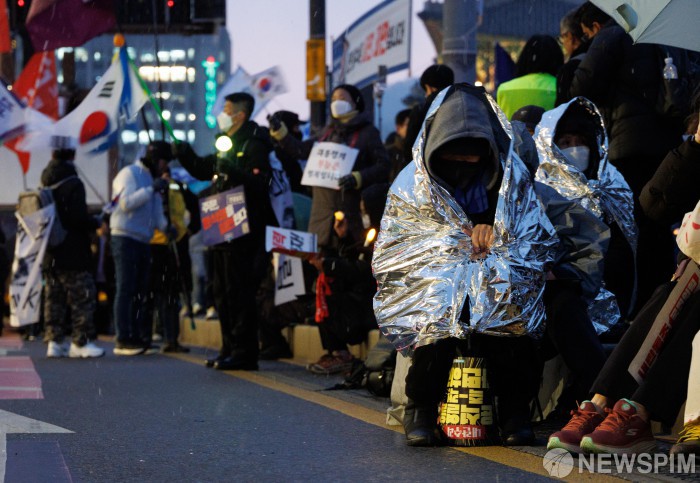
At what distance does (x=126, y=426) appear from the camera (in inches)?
264

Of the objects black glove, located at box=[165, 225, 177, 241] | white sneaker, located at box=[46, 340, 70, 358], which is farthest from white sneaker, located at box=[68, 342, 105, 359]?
black glove, located at box=[165, 225, 177, 241]

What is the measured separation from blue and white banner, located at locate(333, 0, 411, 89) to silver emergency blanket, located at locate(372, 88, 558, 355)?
1008cm

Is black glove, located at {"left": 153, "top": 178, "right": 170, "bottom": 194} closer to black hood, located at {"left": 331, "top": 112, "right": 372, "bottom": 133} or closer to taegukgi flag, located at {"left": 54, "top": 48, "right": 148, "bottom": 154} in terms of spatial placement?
taegukgi flag, located at {"left": 54, "top": 48, "right": 148, "bottom": 154}

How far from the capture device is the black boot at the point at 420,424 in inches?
233

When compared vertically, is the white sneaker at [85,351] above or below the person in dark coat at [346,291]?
below

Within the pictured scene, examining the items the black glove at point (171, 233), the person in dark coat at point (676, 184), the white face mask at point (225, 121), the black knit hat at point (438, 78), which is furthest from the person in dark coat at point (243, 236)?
the person in dark coat at point (676, 184)

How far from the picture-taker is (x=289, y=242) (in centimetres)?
948

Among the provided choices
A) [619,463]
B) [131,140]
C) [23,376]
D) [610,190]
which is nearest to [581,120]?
[610,190]

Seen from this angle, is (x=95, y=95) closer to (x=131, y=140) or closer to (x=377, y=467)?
(x=377, y=467)

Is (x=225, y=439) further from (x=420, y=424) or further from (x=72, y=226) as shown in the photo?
(x=72, y=226)

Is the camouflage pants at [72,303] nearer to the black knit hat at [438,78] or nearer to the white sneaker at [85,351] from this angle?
the white sneaker at [85,351]

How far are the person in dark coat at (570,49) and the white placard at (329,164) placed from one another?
2.04 metres

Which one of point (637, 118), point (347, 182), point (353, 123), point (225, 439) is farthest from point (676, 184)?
point (353, 123)

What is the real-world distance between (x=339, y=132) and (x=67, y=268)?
3.10 metres
